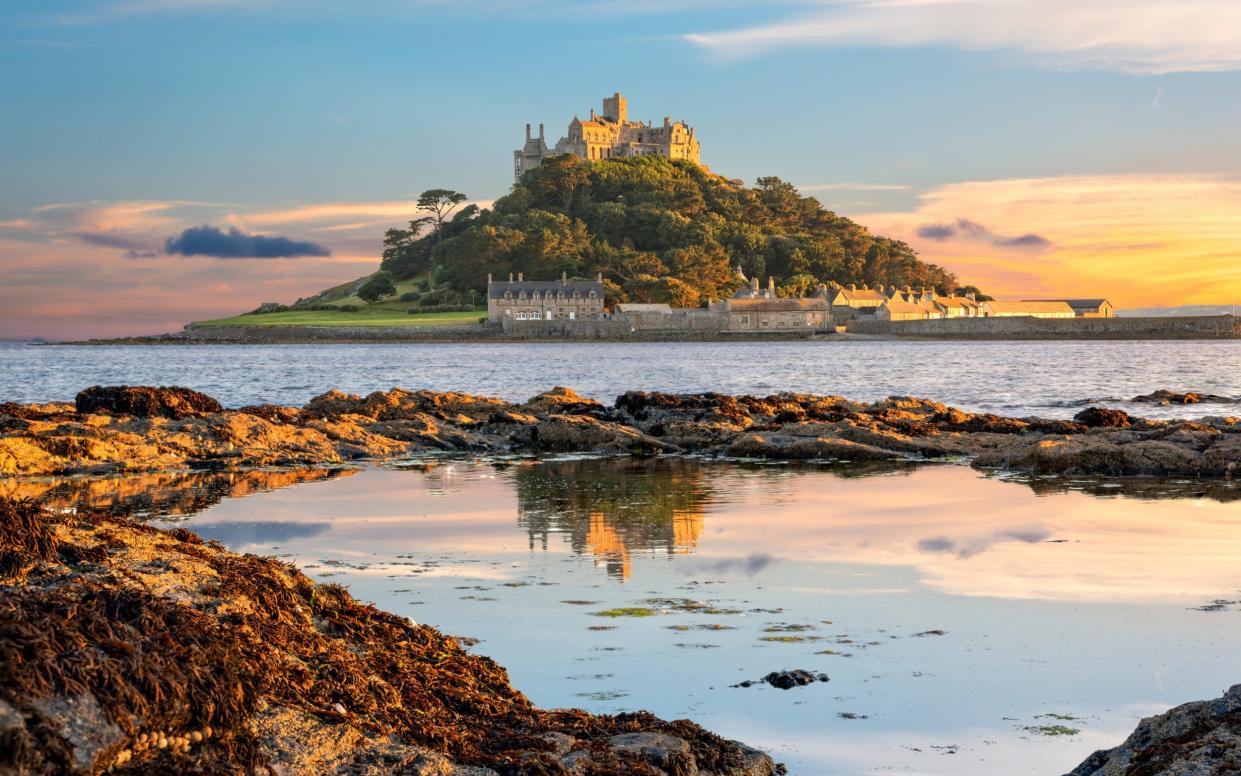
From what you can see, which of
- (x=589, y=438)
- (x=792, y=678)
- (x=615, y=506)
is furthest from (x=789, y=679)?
(x=589, y=438)

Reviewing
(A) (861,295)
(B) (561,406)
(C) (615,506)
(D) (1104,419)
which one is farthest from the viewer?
(A) (861,295)

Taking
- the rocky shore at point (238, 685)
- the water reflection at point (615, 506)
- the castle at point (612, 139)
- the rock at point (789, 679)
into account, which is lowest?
the water reflection at point (615, 506)

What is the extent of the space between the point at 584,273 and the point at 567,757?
16493cm

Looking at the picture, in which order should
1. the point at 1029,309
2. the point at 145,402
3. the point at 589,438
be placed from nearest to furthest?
the point at 589,438, the point at 145,402, the point at 1029,309

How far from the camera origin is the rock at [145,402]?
65.2 feet

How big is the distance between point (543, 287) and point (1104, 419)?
138 m

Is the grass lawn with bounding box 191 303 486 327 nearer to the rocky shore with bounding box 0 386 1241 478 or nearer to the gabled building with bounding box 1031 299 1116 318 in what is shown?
the gabled building with bounding box 1031 299 1116 318

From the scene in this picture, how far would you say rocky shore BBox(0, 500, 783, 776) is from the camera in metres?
3.35

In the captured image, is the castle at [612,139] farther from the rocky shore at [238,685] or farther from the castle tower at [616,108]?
the rocky shore at [238,685]

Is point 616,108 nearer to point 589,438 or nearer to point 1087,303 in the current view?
point 1087,303

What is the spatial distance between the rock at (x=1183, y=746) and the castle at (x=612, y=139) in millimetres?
186671

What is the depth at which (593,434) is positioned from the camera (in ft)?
65.6

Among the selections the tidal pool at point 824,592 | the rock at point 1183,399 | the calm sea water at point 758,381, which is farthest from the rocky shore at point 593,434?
the rock at point 1183,399

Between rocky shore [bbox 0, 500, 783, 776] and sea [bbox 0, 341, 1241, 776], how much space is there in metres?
0.70
